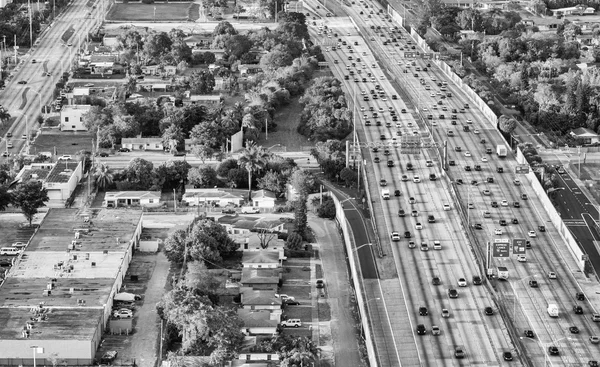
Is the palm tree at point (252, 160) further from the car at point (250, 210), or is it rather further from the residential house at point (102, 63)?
the residential house at point (102, 63)

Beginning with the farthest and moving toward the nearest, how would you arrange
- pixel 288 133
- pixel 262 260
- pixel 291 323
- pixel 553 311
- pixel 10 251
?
pixel 288 133, pixel 10 251, pixel 262 260, pixel 553 311, pixel 291 323

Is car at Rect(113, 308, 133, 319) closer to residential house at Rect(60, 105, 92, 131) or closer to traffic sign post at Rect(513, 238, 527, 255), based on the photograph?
traffic sign post at Rect(513, 238, 527, 255)

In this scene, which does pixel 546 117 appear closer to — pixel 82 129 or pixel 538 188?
pixel 538 188

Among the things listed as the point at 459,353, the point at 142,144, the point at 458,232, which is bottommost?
the point at 142,144

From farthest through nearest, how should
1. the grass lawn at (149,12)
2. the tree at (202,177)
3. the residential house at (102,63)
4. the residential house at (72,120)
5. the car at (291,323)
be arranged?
the grass lawn at (149,12) → the residential house at (102,63) → the residential house at (72,120) → the tree at (202,177) → the car at (291,323)

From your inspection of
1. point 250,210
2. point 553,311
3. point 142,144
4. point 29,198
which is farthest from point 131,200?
point 553,311

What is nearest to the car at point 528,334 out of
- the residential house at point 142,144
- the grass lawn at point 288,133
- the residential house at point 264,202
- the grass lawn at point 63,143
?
the residential house at point 264,202

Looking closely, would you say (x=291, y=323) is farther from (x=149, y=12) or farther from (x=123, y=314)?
(x=149, y=12)
